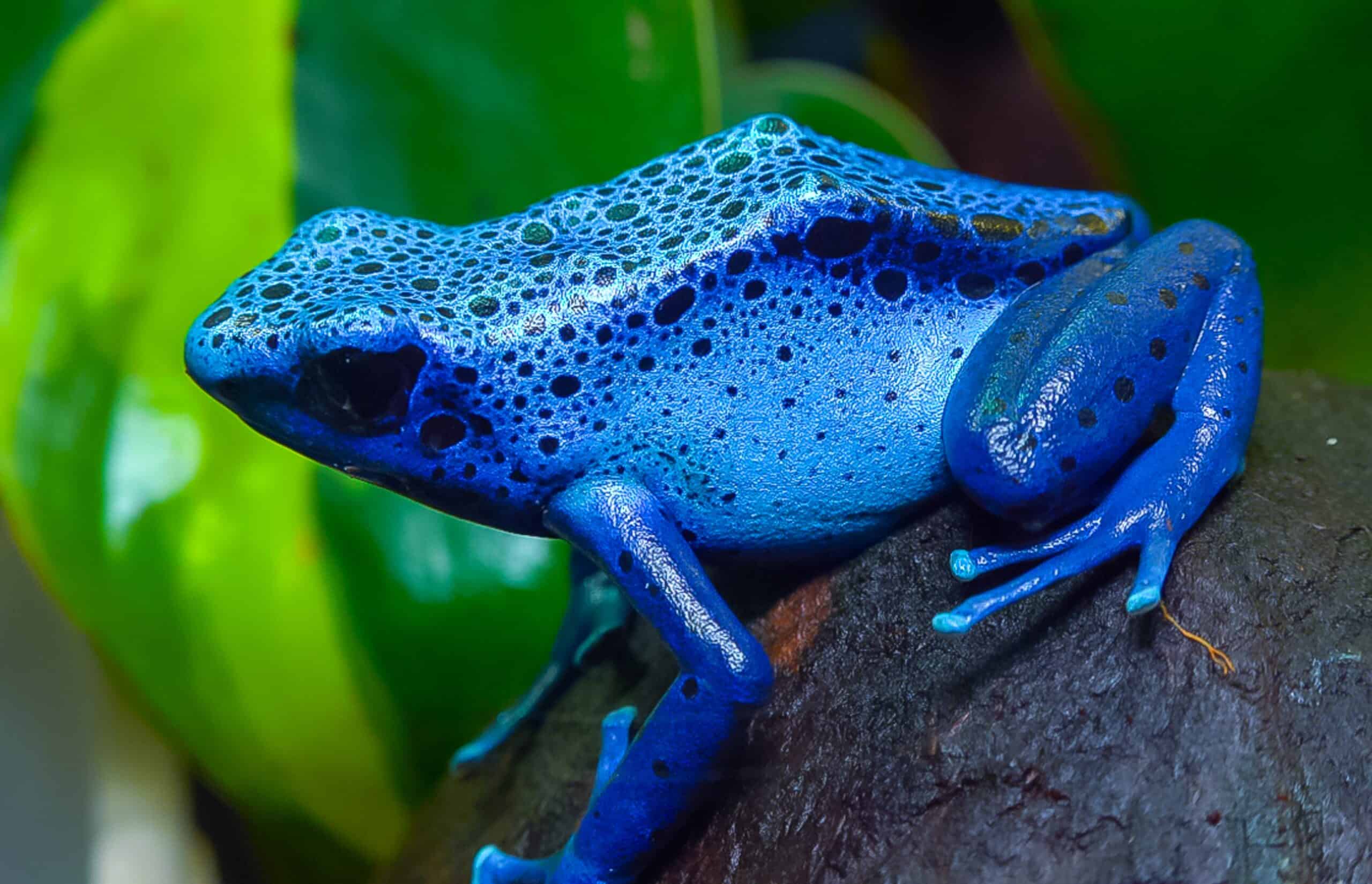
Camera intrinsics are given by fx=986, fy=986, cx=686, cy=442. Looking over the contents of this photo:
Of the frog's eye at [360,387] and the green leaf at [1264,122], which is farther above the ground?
the frog's eye at [360,387]

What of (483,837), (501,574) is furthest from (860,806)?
(501,574)

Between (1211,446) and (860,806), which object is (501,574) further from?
(1211,446)

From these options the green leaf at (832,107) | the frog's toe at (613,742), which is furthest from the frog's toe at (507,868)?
the green leaf at (832,107)

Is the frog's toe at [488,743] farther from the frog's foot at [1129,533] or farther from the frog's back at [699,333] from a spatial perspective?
the frog's foot at [1129,533]

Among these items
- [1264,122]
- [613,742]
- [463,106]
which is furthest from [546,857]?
[1264,122]

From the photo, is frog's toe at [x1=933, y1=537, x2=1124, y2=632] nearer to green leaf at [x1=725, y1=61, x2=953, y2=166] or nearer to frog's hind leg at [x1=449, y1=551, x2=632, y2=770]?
frog's hind leg at [x1=449, y1=551, x2=632, y2=770]

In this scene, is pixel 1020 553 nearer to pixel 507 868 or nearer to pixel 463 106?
pixel 507 868
